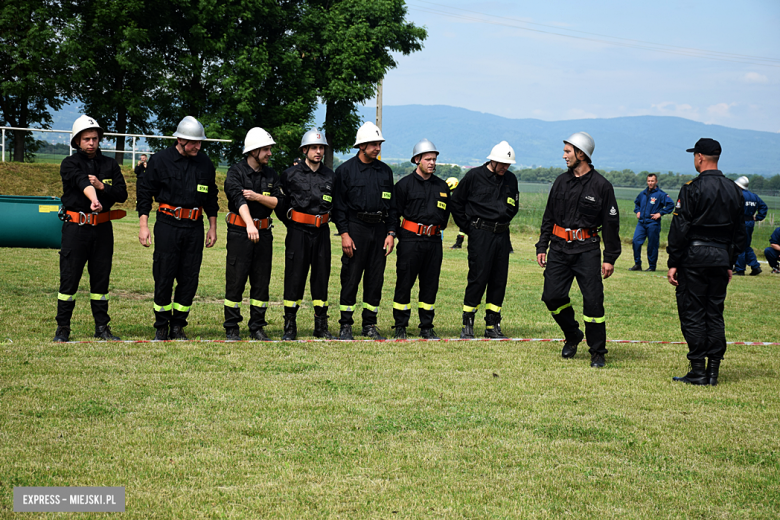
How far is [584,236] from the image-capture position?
7469mm

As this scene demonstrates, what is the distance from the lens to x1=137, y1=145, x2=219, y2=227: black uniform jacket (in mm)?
7570

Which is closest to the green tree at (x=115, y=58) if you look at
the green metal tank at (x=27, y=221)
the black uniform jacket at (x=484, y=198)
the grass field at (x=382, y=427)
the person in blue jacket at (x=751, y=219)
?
the green metal tank at (x=27, y=221)

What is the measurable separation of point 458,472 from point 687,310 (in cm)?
356

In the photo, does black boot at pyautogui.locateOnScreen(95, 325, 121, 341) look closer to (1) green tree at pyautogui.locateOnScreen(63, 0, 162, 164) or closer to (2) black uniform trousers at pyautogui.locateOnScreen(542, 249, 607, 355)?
(2) black uniform trousers at pyautogui.locateOnScreen(542, 249, 607, 355)

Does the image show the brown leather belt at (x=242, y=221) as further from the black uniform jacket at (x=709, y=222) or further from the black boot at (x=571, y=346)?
the black uniform jacket at (x=709, y=222)

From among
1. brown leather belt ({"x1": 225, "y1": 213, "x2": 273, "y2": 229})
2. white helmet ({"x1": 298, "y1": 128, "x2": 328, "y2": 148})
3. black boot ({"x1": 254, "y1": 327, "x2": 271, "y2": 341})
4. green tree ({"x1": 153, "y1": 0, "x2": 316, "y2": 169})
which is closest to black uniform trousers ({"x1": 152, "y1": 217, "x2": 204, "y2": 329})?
brown leather belt ({"x1": 225, "y1": 213, "x2": 273, "y2": 229})

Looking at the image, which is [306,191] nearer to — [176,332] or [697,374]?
[176,332]

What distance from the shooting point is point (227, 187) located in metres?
7.89

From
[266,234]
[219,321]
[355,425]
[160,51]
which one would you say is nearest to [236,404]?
[355,425]

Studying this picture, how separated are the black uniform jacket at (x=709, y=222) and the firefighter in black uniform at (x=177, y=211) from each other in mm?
4899

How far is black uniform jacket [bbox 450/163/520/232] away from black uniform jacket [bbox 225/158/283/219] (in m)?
2.17

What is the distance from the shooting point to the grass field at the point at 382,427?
3979 mm

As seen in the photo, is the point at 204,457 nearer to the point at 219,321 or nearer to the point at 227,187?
the point at 227,187

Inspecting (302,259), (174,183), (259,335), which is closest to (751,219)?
(302,259)
